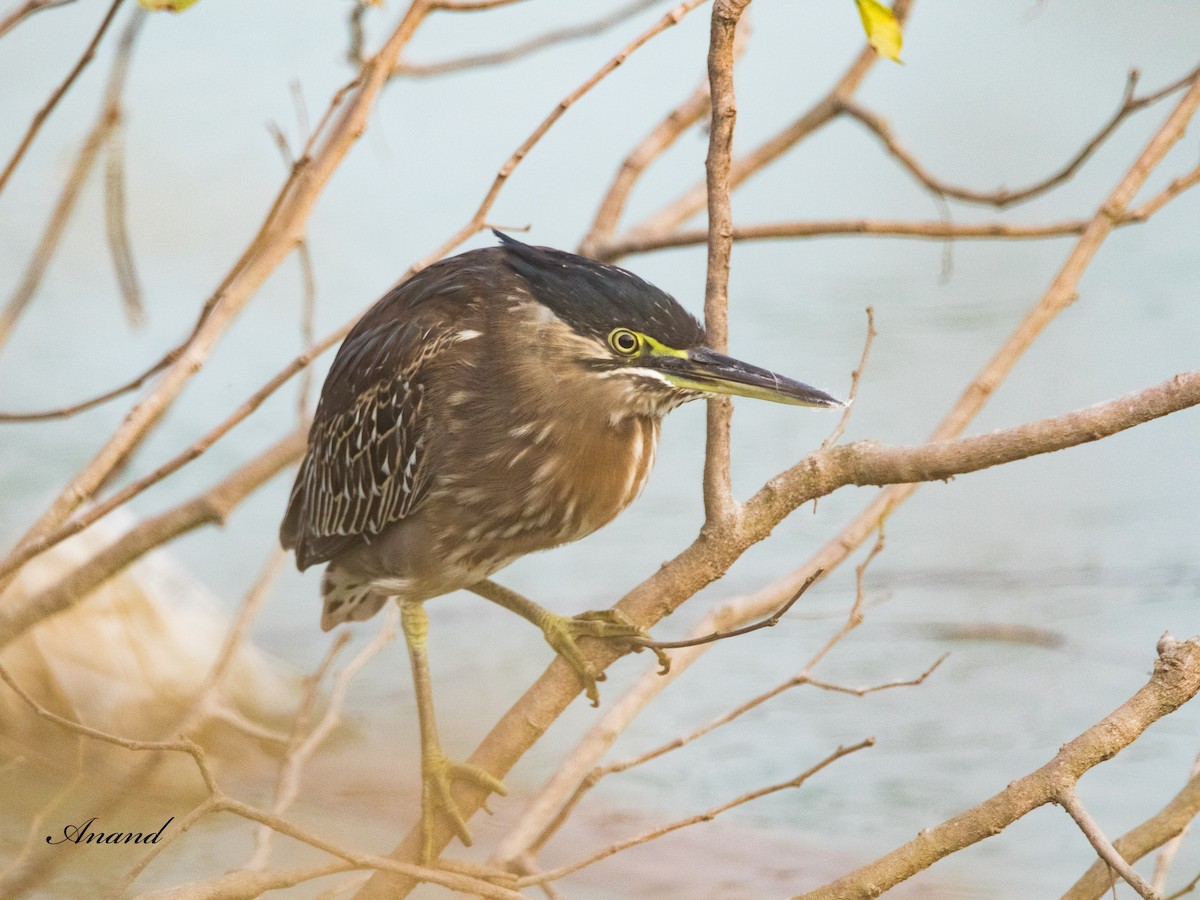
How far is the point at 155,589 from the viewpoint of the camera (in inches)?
99.1

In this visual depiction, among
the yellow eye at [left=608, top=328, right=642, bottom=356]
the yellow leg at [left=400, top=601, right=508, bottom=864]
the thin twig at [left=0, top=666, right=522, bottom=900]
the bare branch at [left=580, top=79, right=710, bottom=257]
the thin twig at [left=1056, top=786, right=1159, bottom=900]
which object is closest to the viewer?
the thin twig at [left=1056, top=786, right=1159, bottom=900]

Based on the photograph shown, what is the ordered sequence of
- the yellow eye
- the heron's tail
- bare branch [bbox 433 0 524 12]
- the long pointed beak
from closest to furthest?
the long pointed beak, the yellow eye, bare branch [bbox 433 0 524 12], the heron's tail

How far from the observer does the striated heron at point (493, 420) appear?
1212mm

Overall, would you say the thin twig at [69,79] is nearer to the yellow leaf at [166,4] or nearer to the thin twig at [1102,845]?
the yellow leaf at [166,4]

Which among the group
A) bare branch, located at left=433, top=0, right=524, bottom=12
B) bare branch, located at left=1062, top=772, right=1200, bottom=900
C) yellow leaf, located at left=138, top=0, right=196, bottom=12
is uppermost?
bare branch, located at left=433, top=0, right=524, bottom=12

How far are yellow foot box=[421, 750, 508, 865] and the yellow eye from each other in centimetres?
49

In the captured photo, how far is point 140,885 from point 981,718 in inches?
62.0

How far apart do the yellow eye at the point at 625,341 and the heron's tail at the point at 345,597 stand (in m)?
0.54

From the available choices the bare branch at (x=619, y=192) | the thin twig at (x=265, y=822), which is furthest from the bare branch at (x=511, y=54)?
the thin twig at (x=265, y=822)

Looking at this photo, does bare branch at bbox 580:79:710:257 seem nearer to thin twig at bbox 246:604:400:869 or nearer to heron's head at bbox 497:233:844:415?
heron's head at bbox 497:233:844:415

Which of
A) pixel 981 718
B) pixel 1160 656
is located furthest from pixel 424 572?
pixel 981 718

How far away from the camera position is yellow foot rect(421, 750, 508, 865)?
1.38m

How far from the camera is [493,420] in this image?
135 centimetres

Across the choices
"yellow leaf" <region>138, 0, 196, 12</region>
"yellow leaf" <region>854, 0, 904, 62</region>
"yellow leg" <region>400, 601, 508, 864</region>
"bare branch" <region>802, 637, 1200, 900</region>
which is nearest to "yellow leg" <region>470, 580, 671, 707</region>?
"yellow leg" <region>400, 601, 508, 864</region>
